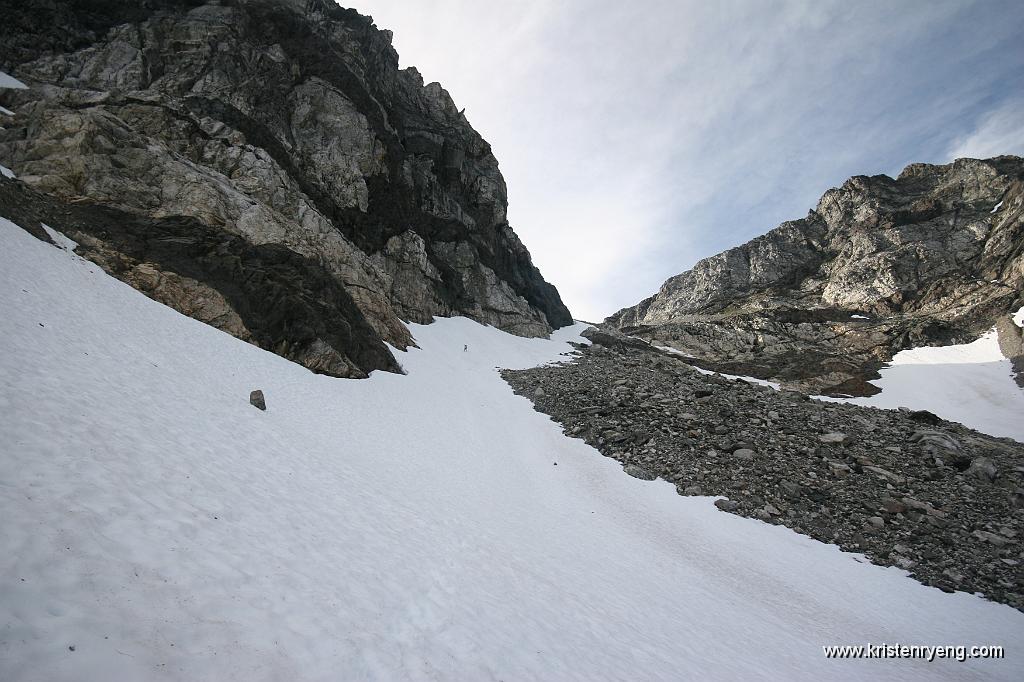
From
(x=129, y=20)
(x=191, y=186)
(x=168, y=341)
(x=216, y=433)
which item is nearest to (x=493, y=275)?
(x=191, y=186)

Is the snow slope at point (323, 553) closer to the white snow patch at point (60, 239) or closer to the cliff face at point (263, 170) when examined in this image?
Answer: the white snow patch at point (60, 239)

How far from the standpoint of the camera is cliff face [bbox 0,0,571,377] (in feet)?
64.0

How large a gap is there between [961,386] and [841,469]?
34.2 meters

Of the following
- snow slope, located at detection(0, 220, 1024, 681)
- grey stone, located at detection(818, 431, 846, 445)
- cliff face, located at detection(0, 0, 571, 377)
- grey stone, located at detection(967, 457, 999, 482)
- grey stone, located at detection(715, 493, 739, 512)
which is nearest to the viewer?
snow slope, located at detection(0, 220, 1024, 681)

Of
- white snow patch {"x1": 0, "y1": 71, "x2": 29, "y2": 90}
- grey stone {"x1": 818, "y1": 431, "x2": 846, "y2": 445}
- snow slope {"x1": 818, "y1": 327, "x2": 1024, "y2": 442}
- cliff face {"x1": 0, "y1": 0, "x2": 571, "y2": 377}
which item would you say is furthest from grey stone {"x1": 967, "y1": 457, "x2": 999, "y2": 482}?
white snow patch {"x1": 0, "y1": 71, "x2": 29, "y2": 90}

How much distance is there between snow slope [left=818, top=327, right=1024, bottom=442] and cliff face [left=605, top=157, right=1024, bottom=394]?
2051mm

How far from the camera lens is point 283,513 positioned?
684 centimetres

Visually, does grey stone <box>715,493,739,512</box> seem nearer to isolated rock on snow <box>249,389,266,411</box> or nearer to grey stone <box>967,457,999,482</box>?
grey stone <box>967,457,999,482</box>

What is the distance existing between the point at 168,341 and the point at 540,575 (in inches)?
572

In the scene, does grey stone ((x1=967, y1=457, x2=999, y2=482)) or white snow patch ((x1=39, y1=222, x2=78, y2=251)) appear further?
white snow patch ((x1=39, y1=222, x2=78, y2=251))

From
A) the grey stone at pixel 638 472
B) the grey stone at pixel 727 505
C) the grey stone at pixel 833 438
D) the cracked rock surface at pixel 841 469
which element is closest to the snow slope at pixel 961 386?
the cracked rock surface at pixel 841 469

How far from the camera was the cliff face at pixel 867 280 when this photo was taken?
4591 centimetres

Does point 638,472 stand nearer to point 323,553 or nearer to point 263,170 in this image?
point 323,553

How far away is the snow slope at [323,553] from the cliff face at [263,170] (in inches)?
174
